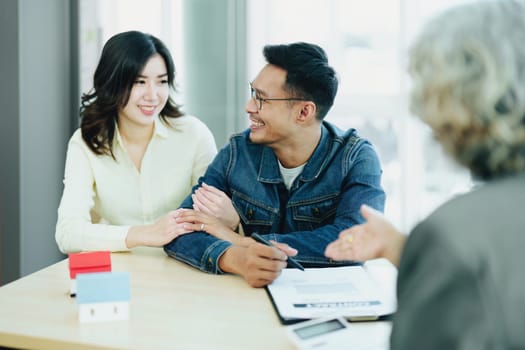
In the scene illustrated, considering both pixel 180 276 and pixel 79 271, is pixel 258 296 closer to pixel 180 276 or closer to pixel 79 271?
pixel 180 276

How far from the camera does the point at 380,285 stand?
1.55 metres

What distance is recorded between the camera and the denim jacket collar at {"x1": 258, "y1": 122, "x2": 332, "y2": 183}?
2.01 metres

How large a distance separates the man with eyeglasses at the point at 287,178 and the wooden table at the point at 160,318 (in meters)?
0.17

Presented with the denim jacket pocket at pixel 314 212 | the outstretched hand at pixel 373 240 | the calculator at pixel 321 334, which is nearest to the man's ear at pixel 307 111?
the denim jacket pocket at pixel 314 212

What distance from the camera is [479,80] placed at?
31.2 inches

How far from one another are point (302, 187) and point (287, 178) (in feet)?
0.33

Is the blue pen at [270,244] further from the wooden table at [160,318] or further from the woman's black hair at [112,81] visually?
the woman's black hair at [112,81]

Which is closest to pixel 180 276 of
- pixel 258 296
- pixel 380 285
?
pixel 258 296

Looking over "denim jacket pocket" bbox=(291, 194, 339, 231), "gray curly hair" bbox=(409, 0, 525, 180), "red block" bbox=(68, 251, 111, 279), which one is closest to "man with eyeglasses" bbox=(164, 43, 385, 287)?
"denim jacket pocket" bbox=(291, 194, 339, 231)

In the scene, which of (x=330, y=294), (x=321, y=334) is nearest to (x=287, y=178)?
(x=330, y=294)

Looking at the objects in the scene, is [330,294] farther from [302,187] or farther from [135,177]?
[135,177]

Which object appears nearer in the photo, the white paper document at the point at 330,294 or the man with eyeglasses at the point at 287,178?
the white paper document at the point at 330,294

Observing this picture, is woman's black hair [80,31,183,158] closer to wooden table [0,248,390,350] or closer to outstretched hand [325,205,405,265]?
wooden table [0,248,390,350]

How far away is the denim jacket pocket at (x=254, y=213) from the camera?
6.59 feet
